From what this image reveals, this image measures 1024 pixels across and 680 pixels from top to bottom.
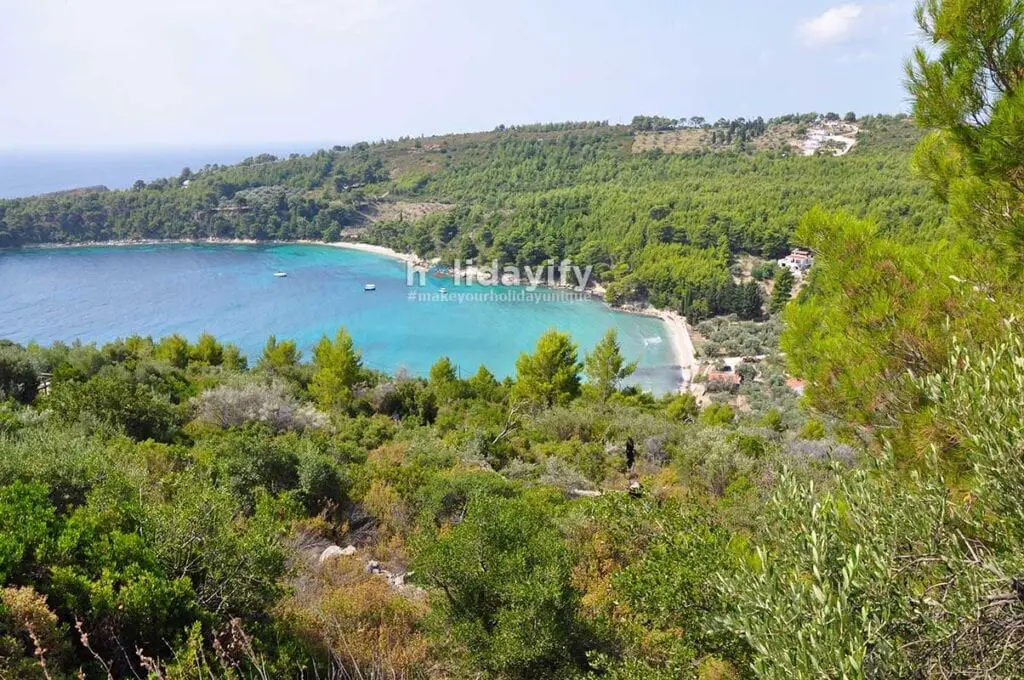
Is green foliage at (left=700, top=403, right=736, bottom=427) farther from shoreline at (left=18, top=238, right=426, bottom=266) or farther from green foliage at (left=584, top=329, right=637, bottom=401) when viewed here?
shoreline at (left=18, top=238, right=426, bottom=266)

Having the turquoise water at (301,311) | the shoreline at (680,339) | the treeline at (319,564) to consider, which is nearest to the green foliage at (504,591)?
the treeline at (319,564)

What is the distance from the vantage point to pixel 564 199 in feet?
206

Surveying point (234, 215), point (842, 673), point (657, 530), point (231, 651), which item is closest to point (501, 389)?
point (657, 530)

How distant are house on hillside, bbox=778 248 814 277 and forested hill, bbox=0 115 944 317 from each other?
1787 millimetres

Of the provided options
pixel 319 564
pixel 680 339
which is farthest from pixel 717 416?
pixel 680 339

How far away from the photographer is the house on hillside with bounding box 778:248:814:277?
140 ft

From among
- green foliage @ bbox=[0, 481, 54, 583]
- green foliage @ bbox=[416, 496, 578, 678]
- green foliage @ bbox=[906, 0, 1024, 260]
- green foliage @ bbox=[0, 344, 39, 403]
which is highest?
green foliage @ bbox=[906, 0, 1024, 260]

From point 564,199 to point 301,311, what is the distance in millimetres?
32165

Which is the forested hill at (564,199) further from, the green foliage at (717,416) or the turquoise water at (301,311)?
the green foliage at (717,416)

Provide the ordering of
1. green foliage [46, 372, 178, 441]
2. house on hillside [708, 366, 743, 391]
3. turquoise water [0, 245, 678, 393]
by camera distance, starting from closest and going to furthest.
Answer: green foliage [46, 372, 178, 441]
house on hillside [708, 366, 743, 391]
turquoise water [0, 245, 678, 393]

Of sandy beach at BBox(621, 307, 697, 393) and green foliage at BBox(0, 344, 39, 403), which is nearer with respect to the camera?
green foliage at BBox(0, 344, 39, 403)

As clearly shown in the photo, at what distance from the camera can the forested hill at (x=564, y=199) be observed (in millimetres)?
46250

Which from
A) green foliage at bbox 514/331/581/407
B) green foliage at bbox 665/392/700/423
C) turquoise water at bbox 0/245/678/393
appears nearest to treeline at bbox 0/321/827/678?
green foliage at bbox 665/392/700/423

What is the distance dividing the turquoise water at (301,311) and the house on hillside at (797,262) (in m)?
11.8
